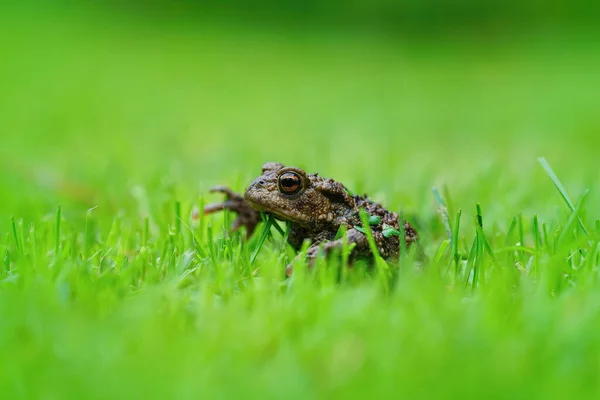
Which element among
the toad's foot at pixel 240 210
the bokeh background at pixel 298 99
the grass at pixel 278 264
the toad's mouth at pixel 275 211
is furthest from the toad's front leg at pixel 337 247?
the bokeh background at pixel 298 99

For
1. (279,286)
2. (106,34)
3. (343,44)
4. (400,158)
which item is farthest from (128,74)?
(279,286)

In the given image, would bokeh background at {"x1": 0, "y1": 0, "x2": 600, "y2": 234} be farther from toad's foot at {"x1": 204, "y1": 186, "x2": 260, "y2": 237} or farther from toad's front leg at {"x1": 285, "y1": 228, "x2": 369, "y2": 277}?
toad's front leg at {"x1": 285, "y1": 228, "x2": 369, "y2": 277}

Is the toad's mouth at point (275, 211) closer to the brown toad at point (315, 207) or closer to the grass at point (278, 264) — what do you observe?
the brown toad at point (315, 207)

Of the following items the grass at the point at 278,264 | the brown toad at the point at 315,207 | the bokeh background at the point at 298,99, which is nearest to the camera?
the grass at the point at 278,264

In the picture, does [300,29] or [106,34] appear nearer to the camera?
[106,34]

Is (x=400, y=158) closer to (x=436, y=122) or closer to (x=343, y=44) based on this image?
(x=436, y=122)

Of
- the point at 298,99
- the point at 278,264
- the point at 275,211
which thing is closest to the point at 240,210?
the point at 275,211

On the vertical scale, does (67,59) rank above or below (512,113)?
above
